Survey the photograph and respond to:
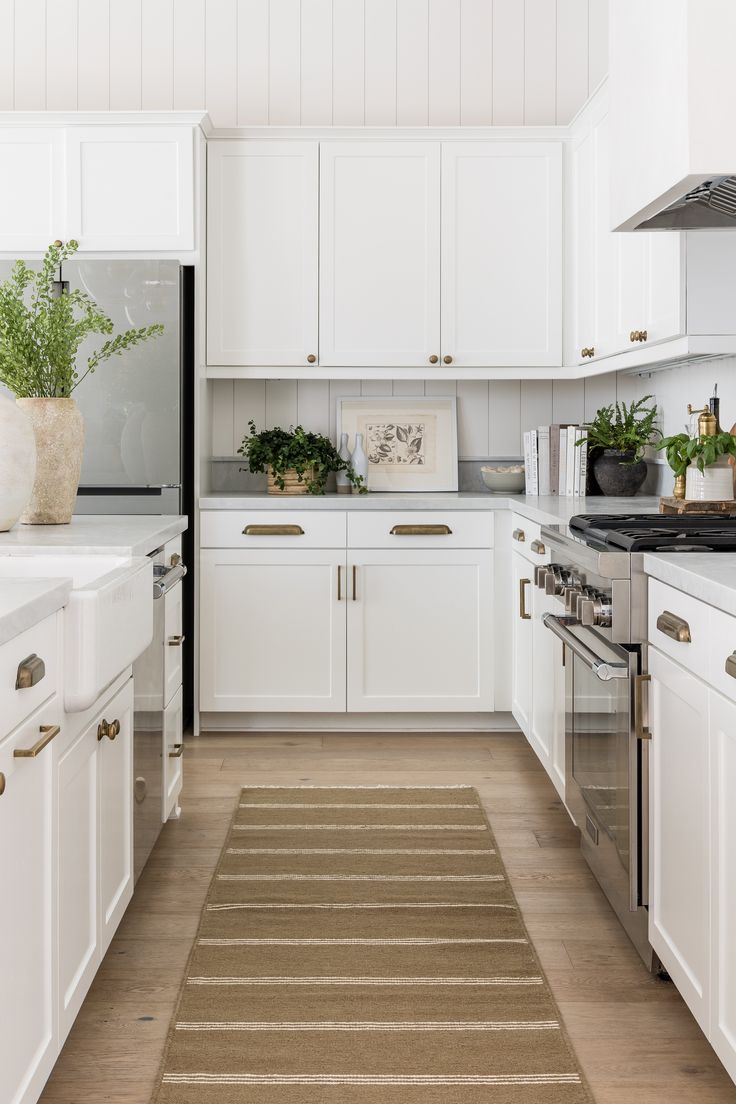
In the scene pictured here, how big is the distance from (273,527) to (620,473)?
51.7 inches

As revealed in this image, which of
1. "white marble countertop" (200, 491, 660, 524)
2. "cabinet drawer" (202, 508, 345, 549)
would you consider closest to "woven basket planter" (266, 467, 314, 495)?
"white marble countertop" (200, 491, 660, 524)

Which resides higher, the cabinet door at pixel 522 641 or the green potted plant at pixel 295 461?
the green potted plant at pixel 295 461

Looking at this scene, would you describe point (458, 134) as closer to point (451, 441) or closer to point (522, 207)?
point (522, 207)

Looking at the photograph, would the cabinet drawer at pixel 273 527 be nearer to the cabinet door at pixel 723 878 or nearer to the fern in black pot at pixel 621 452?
the fern in black pot at pixel 621 452

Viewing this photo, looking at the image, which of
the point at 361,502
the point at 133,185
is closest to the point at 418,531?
the point at 361,502

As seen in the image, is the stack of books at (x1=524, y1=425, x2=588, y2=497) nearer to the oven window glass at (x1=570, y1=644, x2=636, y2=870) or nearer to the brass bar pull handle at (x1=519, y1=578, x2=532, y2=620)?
the brass bar pull handle at (x1=519, y1=578, x2=532, y2=620)

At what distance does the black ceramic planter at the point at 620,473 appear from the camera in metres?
3.83

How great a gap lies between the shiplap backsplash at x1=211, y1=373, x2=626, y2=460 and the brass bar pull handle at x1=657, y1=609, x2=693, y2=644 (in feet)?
8.57

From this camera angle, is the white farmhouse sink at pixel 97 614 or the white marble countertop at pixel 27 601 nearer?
the white marble countertop at pixel 27 601

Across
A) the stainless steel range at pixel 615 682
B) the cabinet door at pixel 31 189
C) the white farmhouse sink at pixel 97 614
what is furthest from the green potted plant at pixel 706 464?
the cabinet door at pixel 31 189

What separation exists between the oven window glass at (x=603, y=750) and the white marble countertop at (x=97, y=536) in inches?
41.4

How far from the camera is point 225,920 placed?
2.35 metres

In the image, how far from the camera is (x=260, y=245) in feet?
13.0

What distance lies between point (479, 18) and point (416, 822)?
3.36 m
